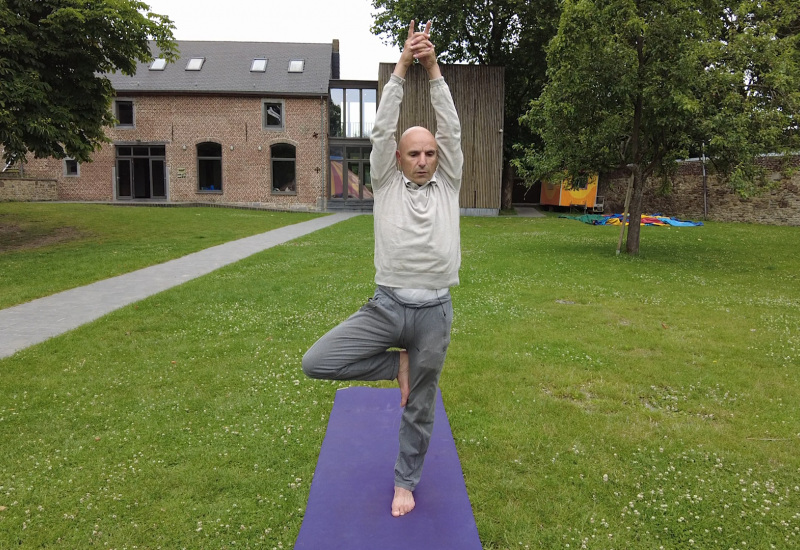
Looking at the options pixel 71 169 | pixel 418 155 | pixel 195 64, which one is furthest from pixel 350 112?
pixel 418 155

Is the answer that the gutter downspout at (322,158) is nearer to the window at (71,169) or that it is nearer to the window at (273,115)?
the window at (273,115)

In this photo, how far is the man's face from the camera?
320 cm

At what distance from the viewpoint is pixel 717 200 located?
2756cm

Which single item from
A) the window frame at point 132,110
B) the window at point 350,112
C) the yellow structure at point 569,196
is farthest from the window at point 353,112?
the window frame at point 132,110

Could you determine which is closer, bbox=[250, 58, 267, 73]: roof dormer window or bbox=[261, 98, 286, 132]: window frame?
bbox=[261, 98, 286, 132]: window frame

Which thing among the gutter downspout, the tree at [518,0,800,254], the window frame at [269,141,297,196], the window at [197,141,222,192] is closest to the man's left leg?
the tree at [518,0,800,254]

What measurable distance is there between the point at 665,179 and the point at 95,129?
1531cm

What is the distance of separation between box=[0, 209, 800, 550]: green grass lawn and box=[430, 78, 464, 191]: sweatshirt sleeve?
207cm

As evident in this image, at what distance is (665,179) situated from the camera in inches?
585

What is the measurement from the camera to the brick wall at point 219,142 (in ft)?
106

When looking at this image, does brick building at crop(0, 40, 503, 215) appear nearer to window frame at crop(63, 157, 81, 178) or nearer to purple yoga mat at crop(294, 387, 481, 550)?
window frame at crop(63, 157, 81, 178)

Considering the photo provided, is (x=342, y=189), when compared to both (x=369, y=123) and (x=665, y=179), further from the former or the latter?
(x=665, y=179)

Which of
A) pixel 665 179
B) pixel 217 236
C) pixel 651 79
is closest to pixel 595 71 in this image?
pixel 651 79

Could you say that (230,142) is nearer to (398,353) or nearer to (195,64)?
(195,64)
